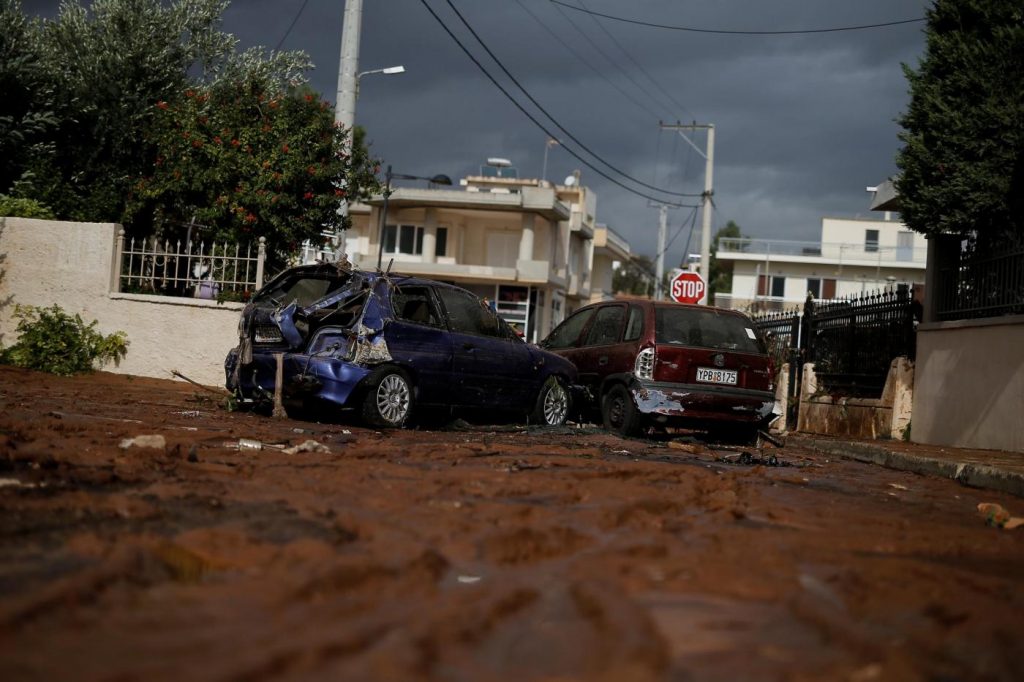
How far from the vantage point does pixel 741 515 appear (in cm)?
649

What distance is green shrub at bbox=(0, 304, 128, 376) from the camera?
17.0 meters

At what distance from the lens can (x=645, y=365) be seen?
40.5ft

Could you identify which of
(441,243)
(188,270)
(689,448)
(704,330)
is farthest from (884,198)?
(441,243)

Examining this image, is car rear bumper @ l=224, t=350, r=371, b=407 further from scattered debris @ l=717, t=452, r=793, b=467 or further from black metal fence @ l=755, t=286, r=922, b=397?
black metal fence @ l=755, t=286, r=922, b=397

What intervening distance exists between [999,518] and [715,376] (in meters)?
5.47

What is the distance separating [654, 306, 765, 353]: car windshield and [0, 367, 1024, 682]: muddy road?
452 cm

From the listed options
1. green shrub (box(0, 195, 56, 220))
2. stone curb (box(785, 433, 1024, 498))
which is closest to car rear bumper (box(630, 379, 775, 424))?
stone curb (box(785, 433, 1024, 498))

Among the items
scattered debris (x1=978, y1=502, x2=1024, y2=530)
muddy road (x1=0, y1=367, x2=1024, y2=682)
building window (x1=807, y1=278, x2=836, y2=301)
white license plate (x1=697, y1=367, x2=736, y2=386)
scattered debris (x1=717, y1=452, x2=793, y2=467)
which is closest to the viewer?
muddy road (x1=0, y1=367, x2=1024, y2=682)

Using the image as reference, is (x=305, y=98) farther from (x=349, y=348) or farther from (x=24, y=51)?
(x=349, y=348)

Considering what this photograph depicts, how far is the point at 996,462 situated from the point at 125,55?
17.1m

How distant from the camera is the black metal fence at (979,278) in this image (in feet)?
42.8

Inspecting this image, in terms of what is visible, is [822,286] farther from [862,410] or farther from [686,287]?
[862,410]

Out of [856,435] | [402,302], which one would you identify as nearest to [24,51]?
[402,302]

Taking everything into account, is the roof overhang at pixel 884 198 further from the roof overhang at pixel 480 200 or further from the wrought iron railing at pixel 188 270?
the roof overhang at pixel 480 200
